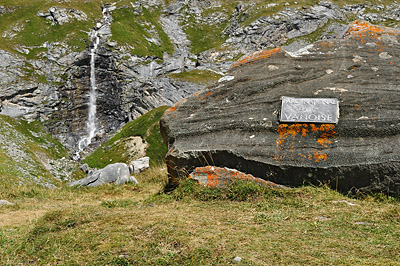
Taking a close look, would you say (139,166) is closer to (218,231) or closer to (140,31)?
(218,231)

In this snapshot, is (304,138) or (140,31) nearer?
(304,138)

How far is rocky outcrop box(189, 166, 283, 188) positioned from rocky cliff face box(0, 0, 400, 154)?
196 feet

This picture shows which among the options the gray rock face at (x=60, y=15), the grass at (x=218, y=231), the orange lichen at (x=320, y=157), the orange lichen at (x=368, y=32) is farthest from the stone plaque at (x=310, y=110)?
the gray rock face at (x=60, y=15)

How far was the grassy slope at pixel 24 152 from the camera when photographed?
30.8 meters

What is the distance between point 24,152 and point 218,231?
151 ft

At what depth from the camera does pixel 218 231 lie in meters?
7.65

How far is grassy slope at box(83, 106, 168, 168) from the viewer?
157 feet

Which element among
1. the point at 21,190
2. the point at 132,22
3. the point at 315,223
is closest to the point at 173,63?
the point at 132,22

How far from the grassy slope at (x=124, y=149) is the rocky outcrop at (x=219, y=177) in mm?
33227

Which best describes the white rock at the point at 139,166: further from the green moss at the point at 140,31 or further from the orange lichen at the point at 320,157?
the green moss at the point at 140,31

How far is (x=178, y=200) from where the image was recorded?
35.9 feet

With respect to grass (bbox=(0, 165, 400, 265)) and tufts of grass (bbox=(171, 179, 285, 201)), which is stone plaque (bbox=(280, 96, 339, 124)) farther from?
tufts of grass (bbox=(171, 179, 285, 201))

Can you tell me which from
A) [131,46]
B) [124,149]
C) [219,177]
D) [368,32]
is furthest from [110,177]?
[131,46]

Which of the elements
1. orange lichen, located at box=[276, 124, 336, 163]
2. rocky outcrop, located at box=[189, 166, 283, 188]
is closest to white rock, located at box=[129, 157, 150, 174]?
rocky outcrop, located at box=[189, 166, 283, 188]
